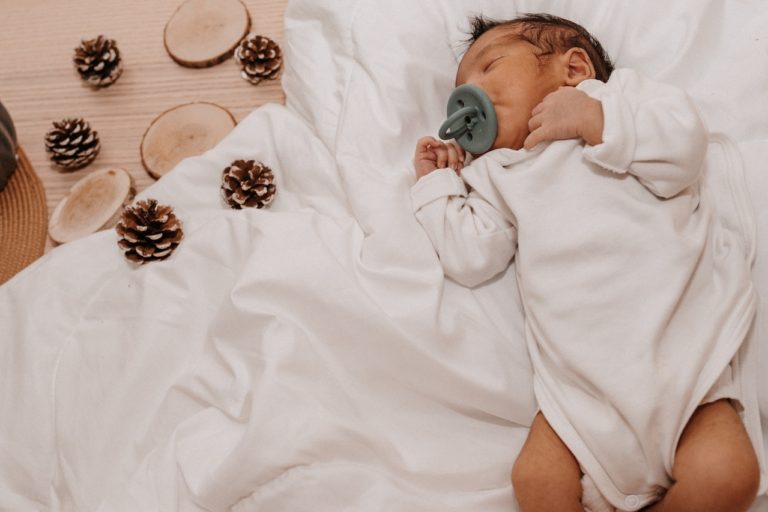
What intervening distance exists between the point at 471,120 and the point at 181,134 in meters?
0.76

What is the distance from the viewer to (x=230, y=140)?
48.6 inches

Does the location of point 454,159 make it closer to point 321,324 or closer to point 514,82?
point 514,82

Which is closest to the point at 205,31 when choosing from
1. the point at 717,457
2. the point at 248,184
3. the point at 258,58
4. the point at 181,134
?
the point at 258,58

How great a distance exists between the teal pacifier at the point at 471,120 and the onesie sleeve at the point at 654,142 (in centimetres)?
15

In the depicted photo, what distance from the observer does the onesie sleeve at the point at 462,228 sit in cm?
93

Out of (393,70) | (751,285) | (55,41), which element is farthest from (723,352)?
(55,41)

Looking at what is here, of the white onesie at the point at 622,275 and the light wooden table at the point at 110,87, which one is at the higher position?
the white onesie at the point at 622,275

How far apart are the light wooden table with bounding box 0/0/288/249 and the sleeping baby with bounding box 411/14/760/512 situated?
75 cm

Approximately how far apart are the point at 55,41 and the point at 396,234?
132 centimetres

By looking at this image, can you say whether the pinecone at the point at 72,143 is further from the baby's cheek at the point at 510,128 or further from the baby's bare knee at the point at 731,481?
the baby's bare knee at the point at 731,481

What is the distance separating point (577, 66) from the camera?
3.28 feet

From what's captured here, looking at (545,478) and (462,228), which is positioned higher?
(462,228)

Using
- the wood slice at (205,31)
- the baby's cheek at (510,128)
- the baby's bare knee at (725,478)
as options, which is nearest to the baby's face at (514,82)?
the baby's cheek at (510,128)

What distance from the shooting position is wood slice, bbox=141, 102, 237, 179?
1.45 meters
